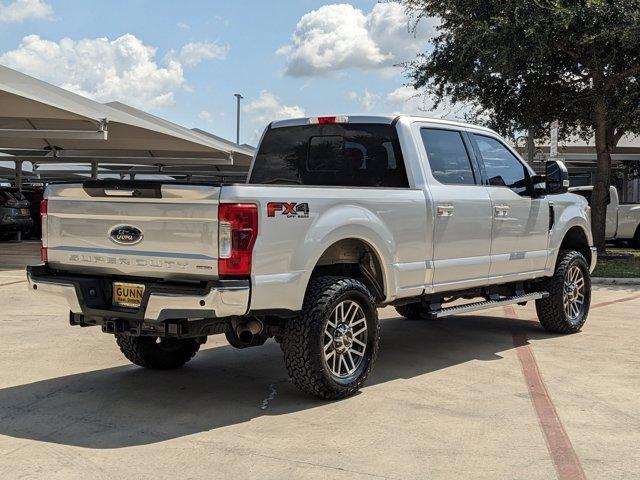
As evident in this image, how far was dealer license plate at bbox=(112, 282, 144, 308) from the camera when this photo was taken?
5.09m

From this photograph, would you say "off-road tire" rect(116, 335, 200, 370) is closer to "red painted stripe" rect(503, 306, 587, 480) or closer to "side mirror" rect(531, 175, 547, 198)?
"red painted stripe" rect(503, 306, 587, 480)

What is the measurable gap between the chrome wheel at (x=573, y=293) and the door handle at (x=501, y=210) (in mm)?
1369

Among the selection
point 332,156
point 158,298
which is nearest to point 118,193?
point 158,298

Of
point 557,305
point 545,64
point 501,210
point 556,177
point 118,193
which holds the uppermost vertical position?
point 545,64

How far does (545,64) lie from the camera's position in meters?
16.8

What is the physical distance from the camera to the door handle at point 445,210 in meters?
6.41

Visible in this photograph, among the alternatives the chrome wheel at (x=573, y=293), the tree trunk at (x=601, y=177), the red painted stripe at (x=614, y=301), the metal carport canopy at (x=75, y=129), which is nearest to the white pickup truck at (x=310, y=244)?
the chrome wheel at (x=573, y=293)

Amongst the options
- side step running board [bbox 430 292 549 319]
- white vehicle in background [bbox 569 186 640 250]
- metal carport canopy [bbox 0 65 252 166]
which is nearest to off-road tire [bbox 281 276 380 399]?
side step running board [bbox 430 292 549 319]

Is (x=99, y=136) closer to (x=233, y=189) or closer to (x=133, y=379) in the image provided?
(x=133, y=379)

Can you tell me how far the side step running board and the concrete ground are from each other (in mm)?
455

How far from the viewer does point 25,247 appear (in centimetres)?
2186

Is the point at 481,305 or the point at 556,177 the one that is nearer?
the point at 481,305

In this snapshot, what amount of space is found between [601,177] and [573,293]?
33.6ft

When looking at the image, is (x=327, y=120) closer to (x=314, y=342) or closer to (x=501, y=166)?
(x=501, y=166)
